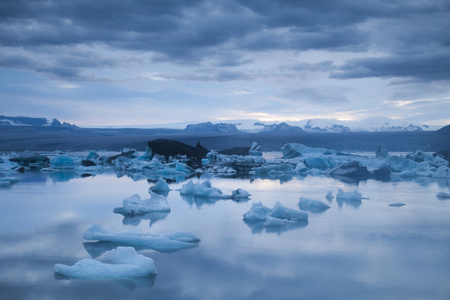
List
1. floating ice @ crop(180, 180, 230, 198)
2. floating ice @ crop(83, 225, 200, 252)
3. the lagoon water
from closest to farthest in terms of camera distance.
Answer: the lagoon water
floating ice @ crop(83, 225, 200, 252)
floating ice @ crop(180, 180, 230, 198)

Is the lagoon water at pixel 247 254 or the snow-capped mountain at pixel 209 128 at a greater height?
the snow-capped mountain at pixel 209 128

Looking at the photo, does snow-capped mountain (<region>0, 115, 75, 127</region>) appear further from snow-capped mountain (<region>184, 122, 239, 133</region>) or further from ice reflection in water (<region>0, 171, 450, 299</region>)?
ice reflection in water (<region>0, 171, 450, 299</region>)

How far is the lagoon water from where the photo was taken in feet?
10.3

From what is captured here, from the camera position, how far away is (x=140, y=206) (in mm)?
6684

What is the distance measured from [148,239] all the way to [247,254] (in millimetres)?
1099

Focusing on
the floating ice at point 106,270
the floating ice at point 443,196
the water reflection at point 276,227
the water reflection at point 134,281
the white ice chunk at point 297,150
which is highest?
→ the white ice chunk at point 297,150

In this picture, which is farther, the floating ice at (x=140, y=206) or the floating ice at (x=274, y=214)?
the floating ice at (x=140, y=206)

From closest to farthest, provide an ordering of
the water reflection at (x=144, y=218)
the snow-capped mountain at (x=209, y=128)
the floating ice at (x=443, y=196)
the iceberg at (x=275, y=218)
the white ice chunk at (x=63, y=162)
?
the iceberg at (x=275, y=218) < the water reflection at (x=144, y=218) < the floating ice at (x=443, y=196) < the white ice chunk at (x=63, y=162) < the snow-capped mountain at (x=209, y=128)

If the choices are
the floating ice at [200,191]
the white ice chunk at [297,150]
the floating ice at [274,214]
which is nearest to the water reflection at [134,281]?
the floating ice at [274,214]

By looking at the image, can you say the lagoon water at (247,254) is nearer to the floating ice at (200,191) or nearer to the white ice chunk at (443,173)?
the floating ice at (200,191)

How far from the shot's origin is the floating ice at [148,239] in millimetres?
4387

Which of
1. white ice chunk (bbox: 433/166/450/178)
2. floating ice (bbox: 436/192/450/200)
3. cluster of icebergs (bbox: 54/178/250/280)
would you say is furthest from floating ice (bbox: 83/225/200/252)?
white ice chunk (bbox: 433/166/450/178)

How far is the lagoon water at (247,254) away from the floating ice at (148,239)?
0.13 metres

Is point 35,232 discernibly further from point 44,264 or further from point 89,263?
point 89,263
